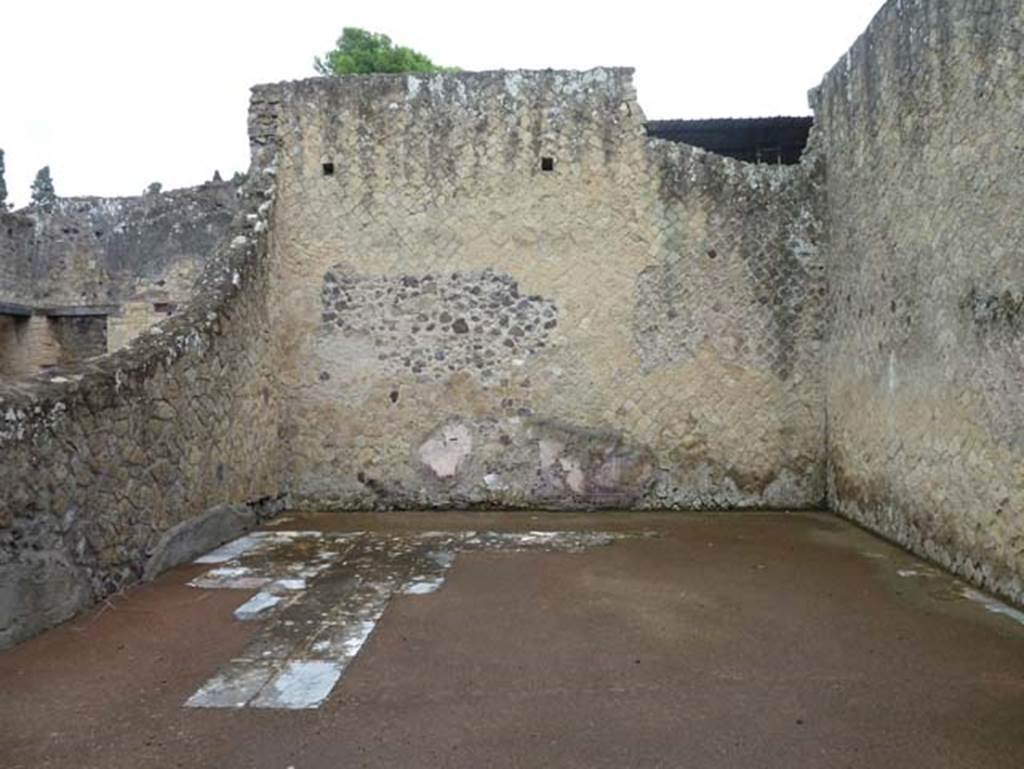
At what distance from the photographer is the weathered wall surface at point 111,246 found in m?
13.8

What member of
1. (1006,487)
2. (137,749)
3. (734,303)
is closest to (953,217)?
(1006,487)

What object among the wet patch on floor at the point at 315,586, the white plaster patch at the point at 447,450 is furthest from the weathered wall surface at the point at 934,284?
the white plaster patch at the point at 447,450

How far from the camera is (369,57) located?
70.6 feet

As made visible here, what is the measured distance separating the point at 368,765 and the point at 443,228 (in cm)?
588

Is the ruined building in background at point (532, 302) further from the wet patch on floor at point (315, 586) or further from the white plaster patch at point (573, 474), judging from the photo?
the wet patch on floor at point (315, 586)

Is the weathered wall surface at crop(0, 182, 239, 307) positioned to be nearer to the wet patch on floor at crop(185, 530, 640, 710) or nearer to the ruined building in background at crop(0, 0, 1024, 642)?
the ruined building in background at crop(0, 0, 1024, 642)

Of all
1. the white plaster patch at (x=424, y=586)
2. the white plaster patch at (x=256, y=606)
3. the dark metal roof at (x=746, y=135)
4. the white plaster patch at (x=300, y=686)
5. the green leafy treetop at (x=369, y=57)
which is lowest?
the white plaster patch at (x=424, y=586)

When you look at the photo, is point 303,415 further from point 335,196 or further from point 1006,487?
point 1006,487

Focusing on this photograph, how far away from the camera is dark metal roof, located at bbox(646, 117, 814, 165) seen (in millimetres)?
9305

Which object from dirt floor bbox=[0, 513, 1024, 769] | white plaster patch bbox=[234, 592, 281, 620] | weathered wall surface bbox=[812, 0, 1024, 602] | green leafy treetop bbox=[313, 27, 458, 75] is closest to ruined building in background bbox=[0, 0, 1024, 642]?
weathered wall surface bbox=[812, 0, 1024, 602]

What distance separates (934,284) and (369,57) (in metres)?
18.9

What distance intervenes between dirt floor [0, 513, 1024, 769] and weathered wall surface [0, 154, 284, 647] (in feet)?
0.86

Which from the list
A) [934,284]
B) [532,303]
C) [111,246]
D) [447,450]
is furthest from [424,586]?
[111,246]

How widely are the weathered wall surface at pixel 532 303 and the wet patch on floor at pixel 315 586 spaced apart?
126 centimetres
